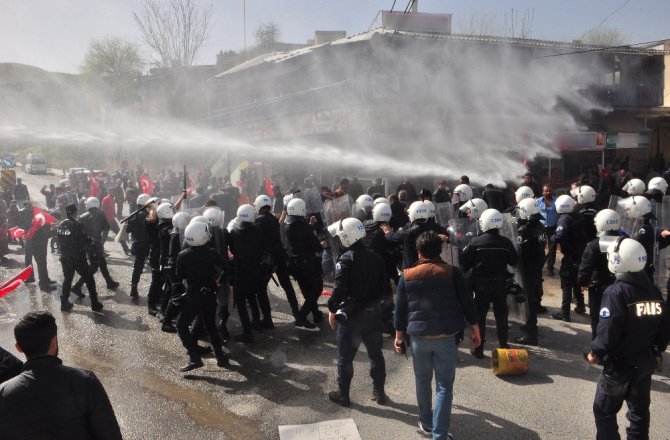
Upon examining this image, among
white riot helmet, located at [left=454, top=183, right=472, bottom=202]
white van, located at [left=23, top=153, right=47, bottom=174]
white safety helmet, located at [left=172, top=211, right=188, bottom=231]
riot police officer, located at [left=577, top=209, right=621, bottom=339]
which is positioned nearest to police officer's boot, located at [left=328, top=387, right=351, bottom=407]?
riot police officer, located at [left=577, top=209, right=621, bottom=339]

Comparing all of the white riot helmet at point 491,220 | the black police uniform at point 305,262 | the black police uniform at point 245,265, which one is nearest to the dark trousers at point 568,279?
the white riot helmet at point 491,220

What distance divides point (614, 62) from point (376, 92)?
37.8ft

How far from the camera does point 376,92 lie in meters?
19.2

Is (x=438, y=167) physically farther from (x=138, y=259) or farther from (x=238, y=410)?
→ (x=238, y=410)

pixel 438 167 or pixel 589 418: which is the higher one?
pixel 438 167

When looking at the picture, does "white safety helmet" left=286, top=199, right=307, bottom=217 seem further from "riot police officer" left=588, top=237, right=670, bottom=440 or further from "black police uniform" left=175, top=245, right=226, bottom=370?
"riot police officer" left=588, top=237, right=670, bottom=440

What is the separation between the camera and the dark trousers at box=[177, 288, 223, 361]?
632 cm

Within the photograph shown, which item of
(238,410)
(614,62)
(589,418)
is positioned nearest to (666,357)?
(589,418)

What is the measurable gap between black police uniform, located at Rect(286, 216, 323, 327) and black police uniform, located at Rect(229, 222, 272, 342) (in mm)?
557

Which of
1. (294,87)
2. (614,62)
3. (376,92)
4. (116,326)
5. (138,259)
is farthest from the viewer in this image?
(294,87)

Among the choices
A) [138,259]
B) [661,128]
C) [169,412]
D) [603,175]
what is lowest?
[169,412]

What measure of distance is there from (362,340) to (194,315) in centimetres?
226

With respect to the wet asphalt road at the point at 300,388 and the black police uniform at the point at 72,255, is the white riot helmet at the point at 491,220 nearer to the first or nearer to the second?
the wet asphalt road at the point at 300,388

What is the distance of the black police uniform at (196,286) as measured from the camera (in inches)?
248
